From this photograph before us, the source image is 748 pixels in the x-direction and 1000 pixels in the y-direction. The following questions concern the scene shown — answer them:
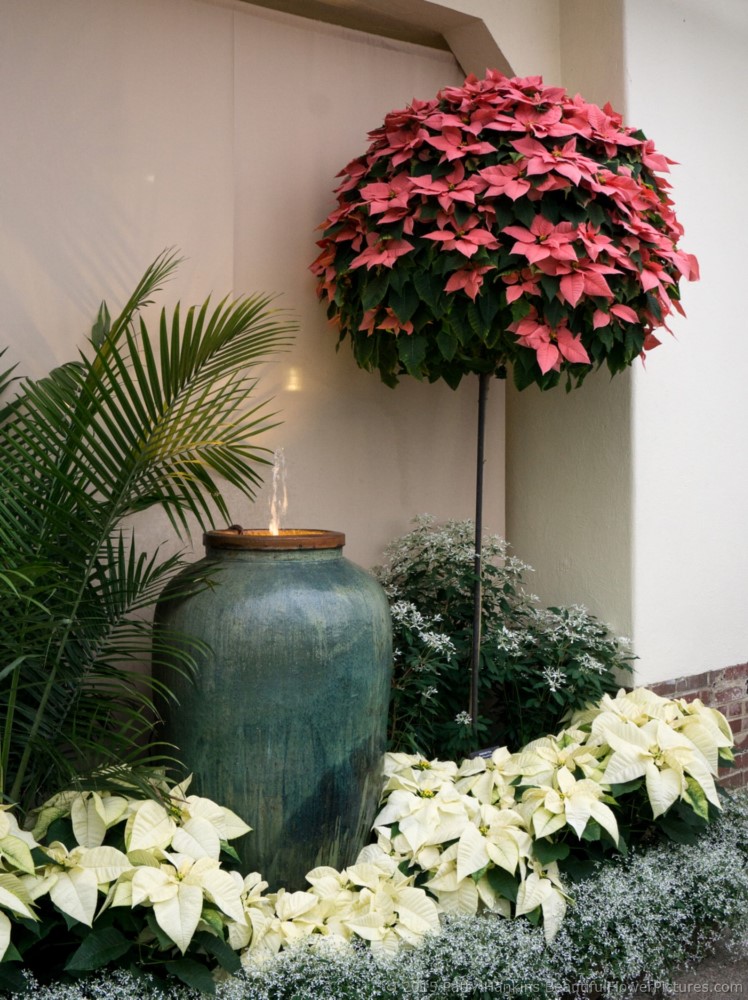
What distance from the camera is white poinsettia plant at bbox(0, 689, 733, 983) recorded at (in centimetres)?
184

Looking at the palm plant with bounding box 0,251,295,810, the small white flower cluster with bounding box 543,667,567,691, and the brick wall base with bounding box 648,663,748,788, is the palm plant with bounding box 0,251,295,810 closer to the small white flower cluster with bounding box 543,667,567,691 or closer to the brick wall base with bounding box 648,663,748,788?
the small white flower cluster with bounding box 543,667,567,691

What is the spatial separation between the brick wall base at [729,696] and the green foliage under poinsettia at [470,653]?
14.5 inches

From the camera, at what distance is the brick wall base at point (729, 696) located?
130 inches

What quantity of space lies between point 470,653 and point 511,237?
1.24 metres

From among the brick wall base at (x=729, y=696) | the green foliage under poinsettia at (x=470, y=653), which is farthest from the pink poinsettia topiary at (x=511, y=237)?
the brick wall base at (x=729, y=696)

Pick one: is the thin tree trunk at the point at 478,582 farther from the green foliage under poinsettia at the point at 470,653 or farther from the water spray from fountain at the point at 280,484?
the water spray from fountain at the point at 280,484

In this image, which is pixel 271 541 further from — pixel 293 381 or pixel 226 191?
pixel 226 191

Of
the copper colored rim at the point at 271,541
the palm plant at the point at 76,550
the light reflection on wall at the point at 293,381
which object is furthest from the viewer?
the light reflection on wall at the point at 293,381

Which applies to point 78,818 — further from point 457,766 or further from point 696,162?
point 696,162

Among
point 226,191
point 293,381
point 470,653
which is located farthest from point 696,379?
point 226,191

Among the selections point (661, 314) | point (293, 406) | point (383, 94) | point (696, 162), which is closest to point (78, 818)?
point (293, 406)

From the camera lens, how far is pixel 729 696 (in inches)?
136

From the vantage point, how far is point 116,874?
1890 mm

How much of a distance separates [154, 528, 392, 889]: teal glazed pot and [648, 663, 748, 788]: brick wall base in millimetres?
1437
